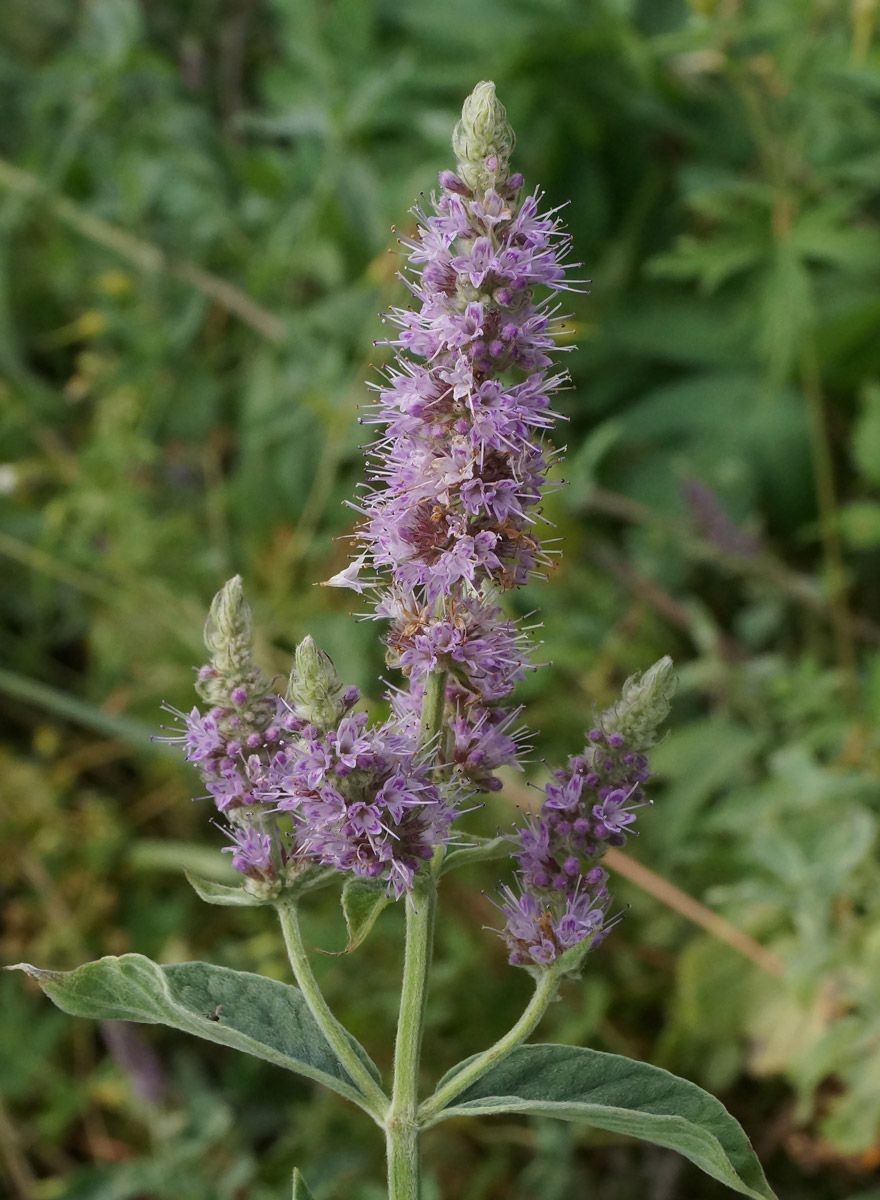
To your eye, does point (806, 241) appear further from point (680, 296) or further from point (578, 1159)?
point (578, 1159)

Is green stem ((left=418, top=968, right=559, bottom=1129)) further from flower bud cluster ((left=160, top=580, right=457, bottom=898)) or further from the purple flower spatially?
the purple flower

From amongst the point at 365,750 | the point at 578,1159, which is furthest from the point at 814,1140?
the point at 365,750

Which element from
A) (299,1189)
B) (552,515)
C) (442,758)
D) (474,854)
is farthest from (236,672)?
(552,515)

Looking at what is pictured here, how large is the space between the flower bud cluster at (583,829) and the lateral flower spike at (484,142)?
0.67 m

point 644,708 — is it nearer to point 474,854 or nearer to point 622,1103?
point 474,854

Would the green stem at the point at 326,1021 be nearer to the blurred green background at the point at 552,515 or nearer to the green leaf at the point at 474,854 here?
the green leaf at the point at 474,854

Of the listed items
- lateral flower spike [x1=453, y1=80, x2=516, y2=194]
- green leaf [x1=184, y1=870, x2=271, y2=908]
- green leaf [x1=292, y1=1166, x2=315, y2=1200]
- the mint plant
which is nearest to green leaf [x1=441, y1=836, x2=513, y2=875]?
the mint plant

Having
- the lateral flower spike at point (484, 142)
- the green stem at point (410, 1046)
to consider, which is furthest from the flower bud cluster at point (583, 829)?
the lateral flower spike at point (484, 142)

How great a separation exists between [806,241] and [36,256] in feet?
10.4

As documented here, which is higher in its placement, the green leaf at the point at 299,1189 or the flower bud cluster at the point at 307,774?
the flower bud cluster at the point at 307,774

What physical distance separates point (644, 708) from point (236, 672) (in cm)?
56

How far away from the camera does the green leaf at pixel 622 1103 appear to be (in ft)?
4.77

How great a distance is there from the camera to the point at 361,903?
1.58m

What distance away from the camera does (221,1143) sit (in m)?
3.47
